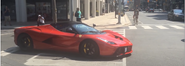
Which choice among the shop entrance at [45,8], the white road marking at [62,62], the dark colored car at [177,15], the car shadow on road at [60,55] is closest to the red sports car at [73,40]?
the car shadow on road at [60,55]

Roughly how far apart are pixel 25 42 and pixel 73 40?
2142 millimetres

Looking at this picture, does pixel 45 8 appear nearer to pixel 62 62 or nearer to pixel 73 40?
pixel 73 40

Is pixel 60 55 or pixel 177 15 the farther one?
pixel 177 15

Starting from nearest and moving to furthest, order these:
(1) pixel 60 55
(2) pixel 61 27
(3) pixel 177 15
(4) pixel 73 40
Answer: (4) pixel 73 40, (1) pixel 60 55, (2) pixel 61 27, (3) pixel 177 15

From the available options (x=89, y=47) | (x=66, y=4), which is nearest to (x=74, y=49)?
(x=89, y=47)

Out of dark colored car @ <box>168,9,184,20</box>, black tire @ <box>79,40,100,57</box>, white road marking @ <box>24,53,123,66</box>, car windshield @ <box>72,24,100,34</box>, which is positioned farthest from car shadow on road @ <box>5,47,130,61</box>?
dark colored car @ <box>168,9,184,20</box>

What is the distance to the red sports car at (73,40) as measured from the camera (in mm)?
6207

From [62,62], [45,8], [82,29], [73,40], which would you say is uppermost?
[45,8]

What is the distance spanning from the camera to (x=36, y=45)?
7.34 metres

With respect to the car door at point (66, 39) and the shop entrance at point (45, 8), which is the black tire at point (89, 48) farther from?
the shop entrance at point (45, 8)

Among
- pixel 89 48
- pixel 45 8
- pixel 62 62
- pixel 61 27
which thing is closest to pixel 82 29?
pixel 61 27

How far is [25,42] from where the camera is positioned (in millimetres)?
7566

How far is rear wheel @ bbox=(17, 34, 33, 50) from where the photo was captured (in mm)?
7461

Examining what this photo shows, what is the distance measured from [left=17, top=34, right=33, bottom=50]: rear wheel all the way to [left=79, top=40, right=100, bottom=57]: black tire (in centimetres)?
217
